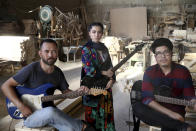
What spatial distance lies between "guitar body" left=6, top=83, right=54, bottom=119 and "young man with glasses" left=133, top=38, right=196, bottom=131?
915mm

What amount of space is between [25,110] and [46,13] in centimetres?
603

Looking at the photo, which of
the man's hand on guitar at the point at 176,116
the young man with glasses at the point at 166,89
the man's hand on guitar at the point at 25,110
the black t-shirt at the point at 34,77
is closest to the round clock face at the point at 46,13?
the black t-shirt at the point at 34,77

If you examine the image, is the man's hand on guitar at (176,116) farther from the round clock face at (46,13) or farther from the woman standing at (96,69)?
the round clock face at (46,13)

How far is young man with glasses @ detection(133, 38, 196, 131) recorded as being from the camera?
126cm

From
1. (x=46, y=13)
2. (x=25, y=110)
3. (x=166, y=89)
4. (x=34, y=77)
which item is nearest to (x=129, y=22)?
(x=46, y=13)

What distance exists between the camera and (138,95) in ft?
4.64

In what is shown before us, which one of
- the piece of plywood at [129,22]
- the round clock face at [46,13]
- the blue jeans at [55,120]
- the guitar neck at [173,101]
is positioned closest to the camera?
the guitar neck at [173,101]

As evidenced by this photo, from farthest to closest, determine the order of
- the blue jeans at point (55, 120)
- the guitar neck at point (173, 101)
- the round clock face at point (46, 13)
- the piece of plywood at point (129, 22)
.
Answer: the piece of plywood at point (129, 22) → the round clock face at point (46, 13) → the blue jeans at point (55, 120) → the guitar neck at point (173, 101)

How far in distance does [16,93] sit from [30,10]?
758cm

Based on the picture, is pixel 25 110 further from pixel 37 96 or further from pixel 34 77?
pixel 34 77

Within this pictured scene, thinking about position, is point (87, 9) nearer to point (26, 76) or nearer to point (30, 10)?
point (30, 10)

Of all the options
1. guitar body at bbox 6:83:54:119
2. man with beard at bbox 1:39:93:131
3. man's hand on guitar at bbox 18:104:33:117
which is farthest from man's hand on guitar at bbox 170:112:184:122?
man's hand on guitar at bbox 18:104:33:117

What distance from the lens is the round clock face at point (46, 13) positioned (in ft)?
23.5

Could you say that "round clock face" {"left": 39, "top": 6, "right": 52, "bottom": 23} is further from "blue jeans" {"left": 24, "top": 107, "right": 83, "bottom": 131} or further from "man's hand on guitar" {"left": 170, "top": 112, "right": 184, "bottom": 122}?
"man's hand on guitar" {"left": 170, "top": 112, "right": 184, "bottom": 122}
